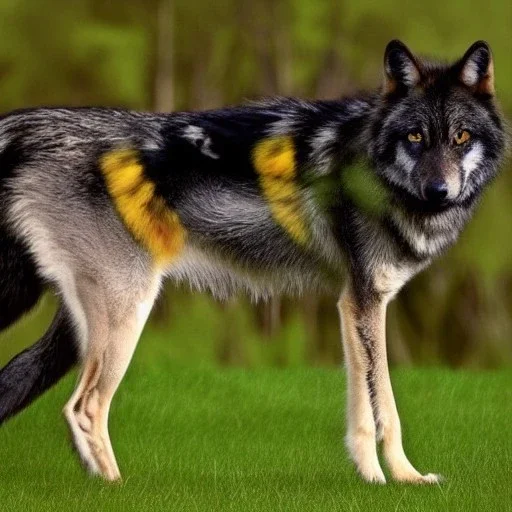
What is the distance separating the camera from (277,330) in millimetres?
10234

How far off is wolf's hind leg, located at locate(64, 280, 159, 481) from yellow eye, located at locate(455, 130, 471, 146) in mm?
1710

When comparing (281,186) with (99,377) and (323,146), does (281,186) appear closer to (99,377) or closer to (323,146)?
(323,146)

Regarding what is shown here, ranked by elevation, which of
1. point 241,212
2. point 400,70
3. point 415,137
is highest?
point 400,70

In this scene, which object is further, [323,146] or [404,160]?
[323,146]

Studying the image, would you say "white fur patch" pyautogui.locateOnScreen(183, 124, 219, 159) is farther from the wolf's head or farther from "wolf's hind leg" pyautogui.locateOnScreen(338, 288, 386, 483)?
"wolf's hind leg" pyautogui.locateOnScreen(338, 288, 386, 483)

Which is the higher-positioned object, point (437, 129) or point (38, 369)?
point (437, 129)

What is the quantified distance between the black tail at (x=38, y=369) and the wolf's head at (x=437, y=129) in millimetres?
1740

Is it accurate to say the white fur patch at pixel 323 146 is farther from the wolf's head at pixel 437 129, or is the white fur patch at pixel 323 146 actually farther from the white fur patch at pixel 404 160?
the white fur patch at pixel 404 160

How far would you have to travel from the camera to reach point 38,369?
5715 mm

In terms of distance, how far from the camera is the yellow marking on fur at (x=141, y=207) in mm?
5441

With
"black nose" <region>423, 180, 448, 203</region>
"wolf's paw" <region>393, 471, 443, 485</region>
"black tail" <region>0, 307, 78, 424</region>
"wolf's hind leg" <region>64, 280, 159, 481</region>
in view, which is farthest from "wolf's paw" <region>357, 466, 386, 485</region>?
"black tail" <region>0, 307, 78, 424</region>

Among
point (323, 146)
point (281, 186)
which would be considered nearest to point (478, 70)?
point (323, 146)

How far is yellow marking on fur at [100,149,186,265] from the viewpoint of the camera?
5.44 meters

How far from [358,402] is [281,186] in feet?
3.65
